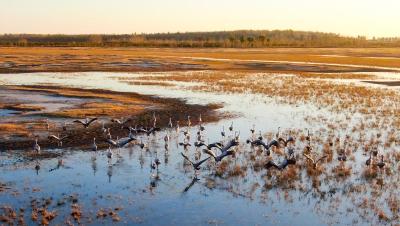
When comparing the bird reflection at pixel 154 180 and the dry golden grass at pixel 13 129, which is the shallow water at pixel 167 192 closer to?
the bird reflection at pixel 154 180

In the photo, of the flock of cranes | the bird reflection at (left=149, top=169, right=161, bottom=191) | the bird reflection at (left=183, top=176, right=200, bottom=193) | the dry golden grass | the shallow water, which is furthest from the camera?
the dry golden grass

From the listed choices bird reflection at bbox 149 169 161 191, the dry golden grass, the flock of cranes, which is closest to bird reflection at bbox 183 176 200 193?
the flock of cranes

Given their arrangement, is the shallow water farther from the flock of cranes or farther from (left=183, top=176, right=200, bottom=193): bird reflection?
the flock of cranes

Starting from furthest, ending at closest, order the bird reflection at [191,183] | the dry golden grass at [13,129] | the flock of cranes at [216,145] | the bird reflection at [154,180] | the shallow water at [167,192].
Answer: the dry golden grass at [13,129]
the flock of cranes at [216,145]
the bird reflection at [154,180]
the bird reflection at [191,183]
the shallow water at [167,192]

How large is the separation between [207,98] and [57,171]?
921 inches

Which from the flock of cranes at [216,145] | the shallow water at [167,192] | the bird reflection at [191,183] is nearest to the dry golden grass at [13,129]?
the flock of cranes at [216,145]

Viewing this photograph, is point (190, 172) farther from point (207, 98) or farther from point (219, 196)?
point (207, 98)

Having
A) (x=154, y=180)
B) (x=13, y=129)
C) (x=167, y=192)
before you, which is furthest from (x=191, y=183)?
(x=13, y=129)

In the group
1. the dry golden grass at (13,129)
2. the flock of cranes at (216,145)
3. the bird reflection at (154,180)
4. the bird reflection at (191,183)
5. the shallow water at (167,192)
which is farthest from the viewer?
the dry golden grass at (13,129)

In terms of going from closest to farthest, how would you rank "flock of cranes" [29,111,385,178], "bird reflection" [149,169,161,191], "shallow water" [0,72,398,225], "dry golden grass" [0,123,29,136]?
"shallow water" [0,72,398,225], "bird reflection" [149,169,161,191], "flock of cranes" [29,111,385,178], "dry golden grass" [0,123,29,136]

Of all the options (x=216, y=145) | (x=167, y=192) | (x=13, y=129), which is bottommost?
(x=167, y=192)

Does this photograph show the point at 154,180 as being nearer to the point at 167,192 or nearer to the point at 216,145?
the point at 167,192

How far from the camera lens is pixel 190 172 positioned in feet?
67.4

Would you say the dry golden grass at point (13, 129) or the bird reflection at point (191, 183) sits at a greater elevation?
the dry golden grass at point (13, 129)
